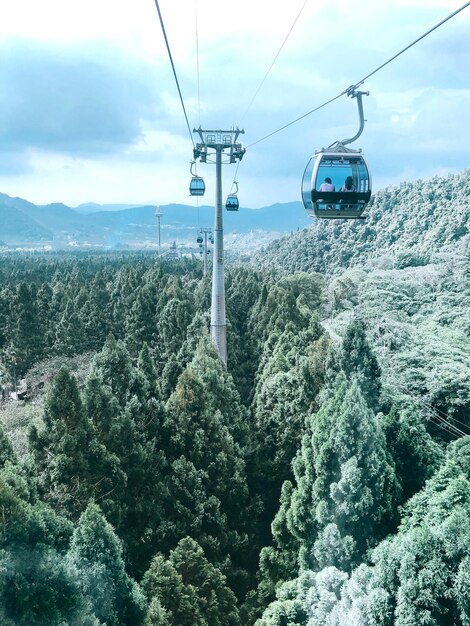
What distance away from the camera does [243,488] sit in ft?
70.5

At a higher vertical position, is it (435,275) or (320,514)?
(435,275)

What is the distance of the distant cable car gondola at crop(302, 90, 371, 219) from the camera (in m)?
13.1

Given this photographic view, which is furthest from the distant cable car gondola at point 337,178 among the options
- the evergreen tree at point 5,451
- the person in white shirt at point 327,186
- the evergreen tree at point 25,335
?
the evergreen tree at point 25,335

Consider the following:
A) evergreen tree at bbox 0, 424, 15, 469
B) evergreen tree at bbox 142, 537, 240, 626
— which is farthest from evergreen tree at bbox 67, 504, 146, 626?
evergreen tree at bbox 0, 424, 15, 469

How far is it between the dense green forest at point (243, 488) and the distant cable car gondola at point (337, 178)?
22.9ft

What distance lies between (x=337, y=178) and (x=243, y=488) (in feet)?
42.7

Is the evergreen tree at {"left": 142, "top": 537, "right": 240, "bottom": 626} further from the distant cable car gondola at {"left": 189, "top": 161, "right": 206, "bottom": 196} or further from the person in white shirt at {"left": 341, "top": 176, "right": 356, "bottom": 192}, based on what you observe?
the distant cable car gondola at {"left": 189, "top": 161, "right": 206, "bottom": 196}

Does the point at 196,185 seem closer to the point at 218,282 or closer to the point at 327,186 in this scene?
the point at 218,282

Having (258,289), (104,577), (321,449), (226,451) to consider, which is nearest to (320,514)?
(321,449)

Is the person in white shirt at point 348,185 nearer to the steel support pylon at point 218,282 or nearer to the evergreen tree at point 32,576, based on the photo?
the evergreen tree at point 32,576

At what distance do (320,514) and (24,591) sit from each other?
30.9ft

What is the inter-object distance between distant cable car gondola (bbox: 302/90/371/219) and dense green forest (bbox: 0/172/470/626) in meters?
6.99

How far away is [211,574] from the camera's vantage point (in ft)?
53.7

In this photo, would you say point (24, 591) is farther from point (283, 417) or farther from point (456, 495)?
point (283, 417)
